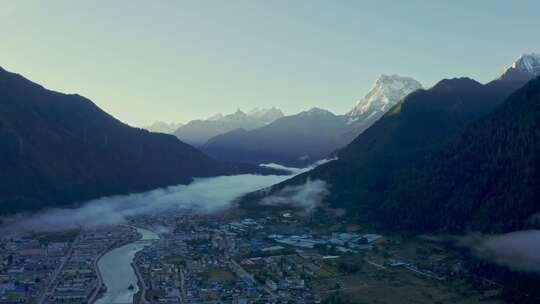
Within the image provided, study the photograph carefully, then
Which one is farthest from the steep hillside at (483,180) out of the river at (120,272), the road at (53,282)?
the road at (53,282)

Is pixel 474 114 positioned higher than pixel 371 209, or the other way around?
pixel 474 114

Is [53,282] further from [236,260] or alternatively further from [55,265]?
[236,260]

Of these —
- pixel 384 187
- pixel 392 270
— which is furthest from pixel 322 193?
pixel 392 270

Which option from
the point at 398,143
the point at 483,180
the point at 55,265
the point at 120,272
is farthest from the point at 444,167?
the point at 55,265

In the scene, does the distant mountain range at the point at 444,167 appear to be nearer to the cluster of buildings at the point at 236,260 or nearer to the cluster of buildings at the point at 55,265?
the cluster of buildings at the point at 236,260

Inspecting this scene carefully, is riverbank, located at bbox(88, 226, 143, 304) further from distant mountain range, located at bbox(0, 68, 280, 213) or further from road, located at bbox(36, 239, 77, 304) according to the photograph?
distant mountain range, located at bbox(0, 68, 280, 213)

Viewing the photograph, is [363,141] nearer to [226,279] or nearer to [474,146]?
[474,146]

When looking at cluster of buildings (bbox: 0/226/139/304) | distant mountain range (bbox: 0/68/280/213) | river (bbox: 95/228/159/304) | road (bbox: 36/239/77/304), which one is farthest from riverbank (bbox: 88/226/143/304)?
distant mountain range (bbox: 0/68/280/213)
